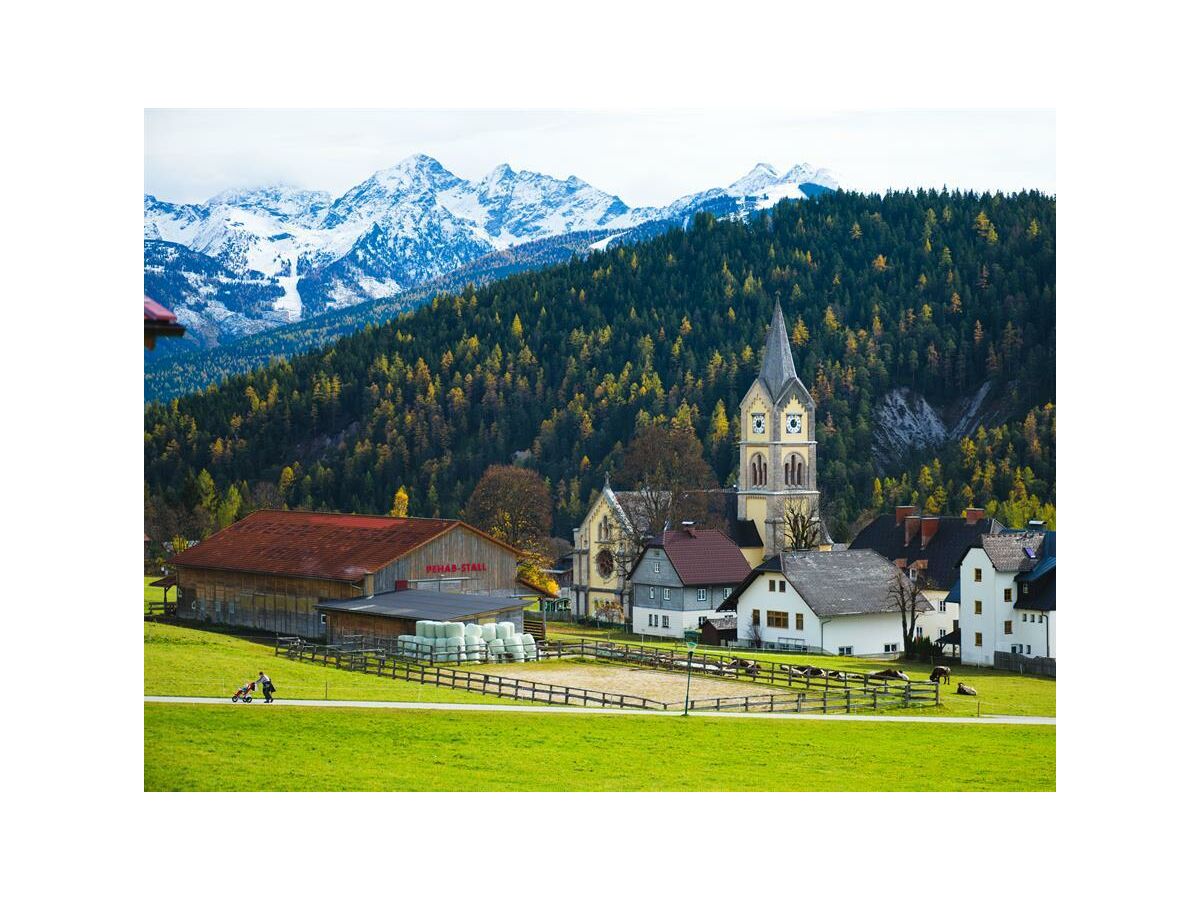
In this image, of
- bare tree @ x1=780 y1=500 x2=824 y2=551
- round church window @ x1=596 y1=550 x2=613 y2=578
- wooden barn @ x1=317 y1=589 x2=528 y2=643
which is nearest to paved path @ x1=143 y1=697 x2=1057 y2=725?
wooden barn @ x1=317 y1=589 x2=528 y2=643

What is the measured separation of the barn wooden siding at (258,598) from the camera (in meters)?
39.7

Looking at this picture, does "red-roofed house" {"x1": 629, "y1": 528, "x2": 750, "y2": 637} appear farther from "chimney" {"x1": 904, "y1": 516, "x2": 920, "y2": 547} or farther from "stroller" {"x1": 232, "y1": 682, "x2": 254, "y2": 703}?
"stroller" {"x1": 232, "y1": 682, "x2": 254, "y2": 703}

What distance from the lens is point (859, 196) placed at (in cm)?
8375

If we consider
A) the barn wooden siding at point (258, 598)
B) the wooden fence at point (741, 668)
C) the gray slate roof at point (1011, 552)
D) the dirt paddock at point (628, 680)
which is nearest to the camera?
the wooden fence at point (741, 668)

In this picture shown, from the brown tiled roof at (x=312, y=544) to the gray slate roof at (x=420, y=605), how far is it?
77cm

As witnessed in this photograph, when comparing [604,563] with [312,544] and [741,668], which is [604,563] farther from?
[741,668]

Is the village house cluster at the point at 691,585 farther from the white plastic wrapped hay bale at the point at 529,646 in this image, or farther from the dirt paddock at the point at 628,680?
the dirt paddock at the point at 628,680

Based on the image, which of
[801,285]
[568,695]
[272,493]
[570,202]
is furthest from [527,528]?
[801,285]

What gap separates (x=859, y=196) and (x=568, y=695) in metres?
55.0

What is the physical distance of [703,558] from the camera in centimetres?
5606

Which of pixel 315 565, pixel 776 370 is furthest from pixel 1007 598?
pixel 776 370

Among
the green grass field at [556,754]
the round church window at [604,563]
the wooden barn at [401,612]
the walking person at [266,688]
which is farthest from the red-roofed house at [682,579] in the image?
the walking person at [266,688]

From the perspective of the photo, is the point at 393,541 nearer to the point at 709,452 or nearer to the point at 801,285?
the point at 709,452

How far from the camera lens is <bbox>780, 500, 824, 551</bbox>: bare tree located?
61844 mm
